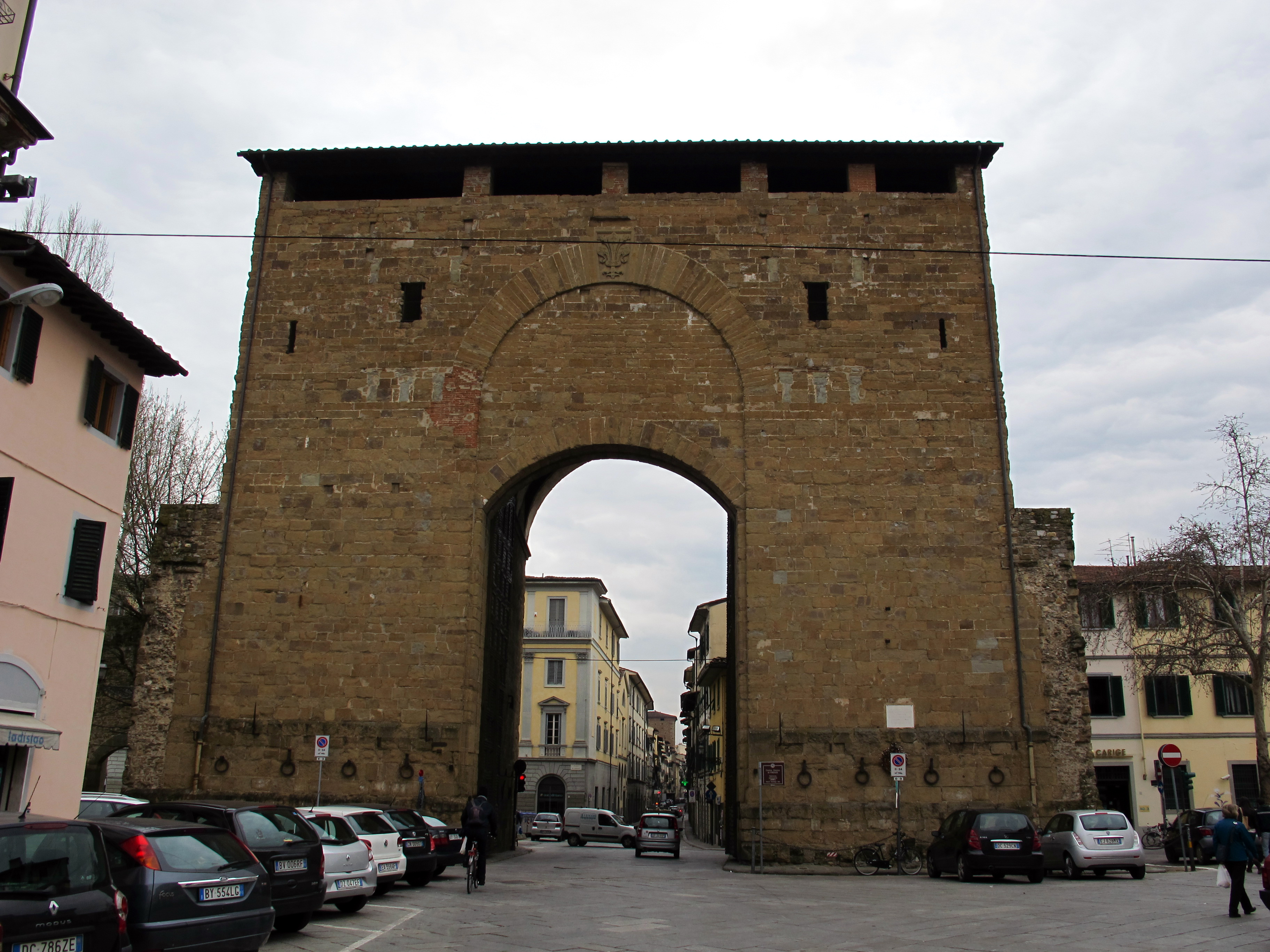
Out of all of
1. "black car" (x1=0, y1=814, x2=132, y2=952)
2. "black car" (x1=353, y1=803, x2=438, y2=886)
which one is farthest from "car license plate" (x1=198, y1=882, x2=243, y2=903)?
"black car" (x1=353, y1=803, x2=438, y2=886)

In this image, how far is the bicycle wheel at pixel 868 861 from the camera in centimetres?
1623

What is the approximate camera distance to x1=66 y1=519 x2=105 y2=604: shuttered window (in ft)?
45.3

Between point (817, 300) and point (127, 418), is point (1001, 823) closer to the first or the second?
point (817, 300)

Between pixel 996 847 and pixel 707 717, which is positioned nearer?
pixel 996 847

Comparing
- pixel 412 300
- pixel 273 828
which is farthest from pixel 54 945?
pixel 412 300

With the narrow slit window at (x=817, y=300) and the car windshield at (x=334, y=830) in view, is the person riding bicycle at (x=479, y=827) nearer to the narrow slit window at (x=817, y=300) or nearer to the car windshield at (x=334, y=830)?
the car windshield at (x=334, y=830)

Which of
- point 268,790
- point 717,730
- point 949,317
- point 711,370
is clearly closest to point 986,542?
point 949,317

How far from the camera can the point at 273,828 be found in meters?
9.29

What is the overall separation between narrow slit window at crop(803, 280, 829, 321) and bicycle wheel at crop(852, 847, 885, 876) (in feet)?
31.3

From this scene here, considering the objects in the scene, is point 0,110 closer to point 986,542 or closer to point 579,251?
point 579,251

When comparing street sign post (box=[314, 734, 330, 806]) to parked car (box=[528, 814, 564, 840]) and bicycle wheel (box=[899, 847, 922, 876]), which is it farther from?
parked car (box=[528, 814, 564, 840])

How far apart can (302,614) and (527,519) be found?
25.2 feet

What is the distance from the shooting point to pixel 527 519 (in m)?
25.0

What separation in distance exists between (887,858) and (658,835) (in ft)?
37.3
